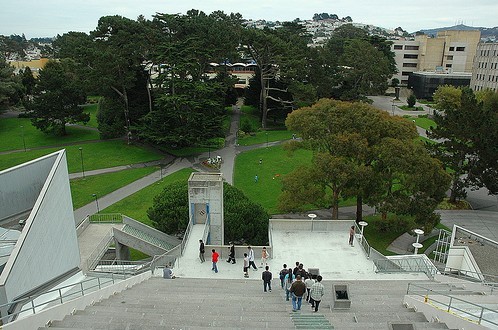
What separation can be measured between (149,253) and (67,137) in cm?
3675

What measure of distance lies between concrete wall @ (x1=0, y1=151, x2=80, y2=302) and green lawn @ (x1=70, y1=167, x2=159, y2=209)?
18.0m

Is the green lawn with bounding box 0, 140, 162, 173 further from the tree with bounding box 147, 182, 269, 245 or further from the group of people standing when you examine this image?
the group of people standing

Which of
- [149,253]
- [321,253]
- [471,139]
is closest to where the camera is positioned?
[321,253]

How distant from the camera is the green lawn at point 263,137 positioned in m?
51.5

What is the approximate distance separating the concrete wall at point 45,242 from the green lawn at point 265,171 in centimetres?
1765

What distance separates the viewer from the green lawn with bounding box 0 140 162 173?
1732 inches

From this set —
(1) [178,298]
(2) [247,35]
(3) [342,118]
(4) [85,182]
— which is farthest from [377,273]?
(2) [247,35]

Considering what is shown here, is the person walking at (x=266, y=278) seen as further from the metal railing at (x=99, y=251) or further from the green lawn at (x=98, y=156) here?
the green lawn at (x=98, y=156)

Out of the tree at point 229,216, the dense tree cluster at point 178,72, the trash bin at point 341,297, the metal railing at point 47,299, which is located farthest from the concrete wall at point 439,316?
the dense tree cluster at point 178,72

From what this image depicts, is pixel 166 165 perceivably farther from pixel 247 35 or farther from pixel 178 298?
pixel 178 298

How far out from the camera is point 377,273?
1792 centimetres

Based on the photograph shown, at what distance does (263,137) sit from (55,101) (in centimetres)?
2643

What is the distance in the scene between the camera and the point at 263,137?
5344 cm

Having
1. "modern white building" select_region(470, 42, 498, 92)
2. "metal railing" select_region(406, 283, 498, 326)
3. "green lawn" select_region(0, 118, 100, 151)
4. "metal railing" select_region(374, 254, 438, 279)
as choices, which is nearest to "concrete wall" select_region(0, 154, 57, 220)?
"metal railing" select_region(406, 283, 498, 326)
